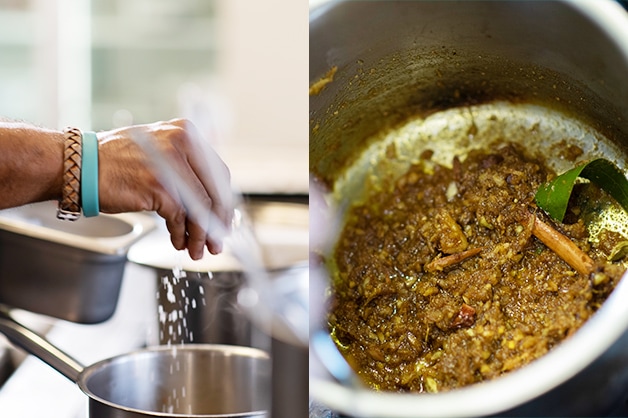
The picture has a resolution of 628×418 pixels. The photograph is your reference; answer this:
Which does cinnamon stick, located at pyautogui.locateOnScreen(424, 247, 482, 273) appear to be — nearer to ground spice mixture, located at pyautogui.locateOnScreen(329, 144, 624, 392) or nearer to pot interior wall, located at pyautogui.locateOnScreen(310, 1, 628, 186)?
ground spice mixture, located at pyautogui.locateOnScreen(329, 144, 624, 392)

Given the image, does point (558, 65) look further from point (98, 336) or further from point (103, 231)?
point (98, 336)

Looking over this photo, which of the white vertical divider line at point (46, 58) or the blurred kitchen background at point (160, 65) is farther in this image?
the white vertical divider line at point (46, 58)

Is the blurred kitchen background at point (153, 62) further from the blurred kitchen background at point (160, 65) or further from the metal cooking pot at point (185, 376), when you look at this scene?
the metal cooking pot at point (185, 376)

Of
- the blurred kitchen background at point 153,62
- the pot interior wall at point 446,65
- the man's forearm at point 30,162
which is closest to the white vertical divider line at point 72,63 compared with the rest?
the blurred kitchen background at point 153,62

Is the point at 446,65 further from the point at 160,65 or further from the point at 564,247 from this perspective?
the point at 160,65

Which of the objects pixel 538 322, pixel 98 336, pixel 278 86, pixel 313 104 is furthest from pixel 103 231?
pixel 278 86

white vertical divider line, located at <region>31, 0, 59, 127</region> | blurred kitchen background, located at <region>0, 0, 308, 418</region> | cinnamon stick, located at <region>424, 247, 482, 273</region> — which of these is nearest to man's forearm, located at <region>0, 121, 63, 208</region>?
cinnamon stick, located at <region>424, 247, 482, 273</region>

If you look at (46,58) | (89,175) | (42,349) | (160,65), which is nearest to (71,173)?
(89,175)
